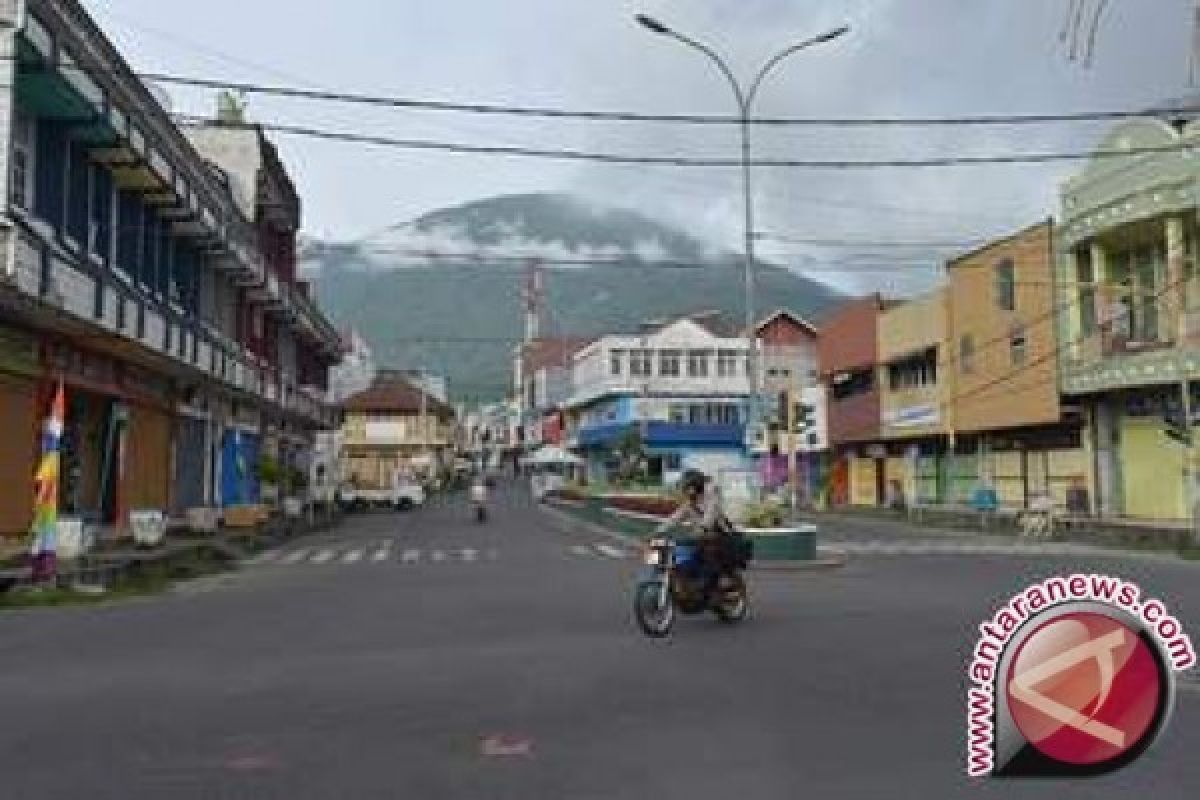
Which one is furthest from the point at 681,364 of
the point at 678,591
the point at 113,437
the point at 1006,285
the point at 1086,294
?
the point at 678,591

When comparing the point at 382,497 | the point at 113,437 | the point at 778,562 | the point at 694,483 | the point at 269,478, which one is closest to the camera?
the point at 694,483

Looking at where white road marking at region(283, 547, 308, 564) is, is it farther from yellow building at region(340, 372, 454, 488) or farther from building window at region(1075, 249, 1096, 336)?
yellow building at region(340, 372, 454, 488)

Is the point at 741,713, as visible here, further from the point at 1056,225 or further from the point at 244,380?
the point at 1056,225

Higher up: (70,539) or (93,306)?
(93,306)

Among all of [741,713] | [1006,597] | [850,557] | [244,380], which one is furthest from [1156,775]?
[244,380]

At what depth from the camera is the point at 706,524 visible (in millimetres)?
14664

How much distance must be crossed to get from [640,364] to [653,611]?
86.7m

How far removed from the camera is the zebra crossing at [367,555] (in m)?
28.2

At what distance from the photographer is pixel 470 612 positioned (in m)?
16.5

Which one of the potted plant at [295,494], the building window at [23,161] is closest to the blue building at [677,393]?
the potted plant at [295,494]

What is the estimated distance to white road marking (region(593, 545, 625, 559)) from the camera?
29188 millimetres

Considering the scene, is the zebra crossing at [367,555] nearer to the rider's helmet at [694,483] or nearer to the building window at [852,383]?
the rider's helmet at [694,483]

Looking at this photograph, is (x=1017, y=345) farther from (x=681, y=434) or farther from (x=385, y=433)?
(x=385, y=433)

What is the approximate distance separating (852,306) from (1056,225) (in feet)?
78.2
